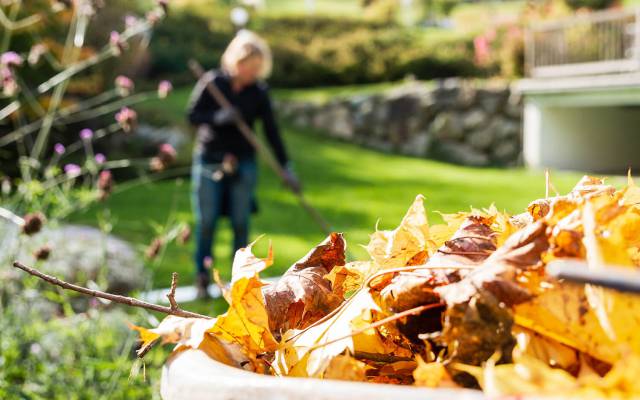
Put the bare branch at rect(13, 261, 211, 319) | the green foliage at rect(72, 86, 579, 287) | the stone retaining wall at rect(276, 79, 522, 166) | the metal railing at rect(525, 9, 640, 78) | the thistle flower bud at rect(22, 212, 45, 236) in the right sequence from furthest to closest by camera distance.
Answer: the stone retaining wall at rect(276, 79, 522, 166)
the metal railing at rect(525, 9, 640, 78)
the green foliage at rect(72, 86, 579, 287)
the thistle flower bud at rect(22, 212, 45, 236)
the bare branch at rect(13, 261, 211, 319)

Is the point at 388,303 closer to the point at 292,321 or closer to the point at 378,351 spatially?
the point at 378,351

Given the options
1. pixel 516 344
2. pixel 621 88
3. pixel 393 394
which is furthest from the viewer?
pixel 621 88

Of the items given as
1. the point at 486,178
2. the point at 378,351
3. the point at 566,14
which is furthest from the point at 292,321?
the point at 566,14

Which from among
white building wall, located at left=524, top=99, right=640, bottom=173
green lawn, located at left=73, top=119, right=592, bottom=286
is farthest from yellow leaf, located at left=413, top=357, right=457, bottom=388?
white building wall, located at left=524, top=99, right=640, bottom=173

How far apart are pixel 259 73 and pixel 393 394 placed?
540cm

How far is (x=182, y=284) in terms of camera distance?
661cm

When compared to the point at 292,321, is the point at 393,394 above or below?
above

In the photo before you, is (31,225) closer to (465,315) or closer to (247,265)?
Answer: (247,265)

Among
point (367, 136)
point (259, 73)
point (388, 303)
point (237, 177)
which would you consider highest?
point (388, 303)

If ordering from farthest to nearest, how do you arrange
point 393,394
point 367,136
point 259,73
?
1. point 367,136
2. point 259,73
3. point 393,394

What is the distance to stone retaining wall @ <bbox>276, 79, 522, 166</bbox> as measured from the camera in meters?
16.5

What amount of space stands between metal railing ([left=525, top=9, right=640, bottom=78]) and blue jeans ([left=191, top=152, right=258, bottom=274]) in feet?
32.4

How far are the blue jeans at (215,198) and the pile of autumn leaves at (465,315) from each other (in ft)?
15.9

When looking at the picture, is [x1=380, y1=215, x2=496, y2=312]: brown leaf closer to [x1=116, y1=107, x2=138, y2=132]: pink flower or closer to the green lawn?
[x1=116, y1=107, x2=138, y2=132]: pink flower
